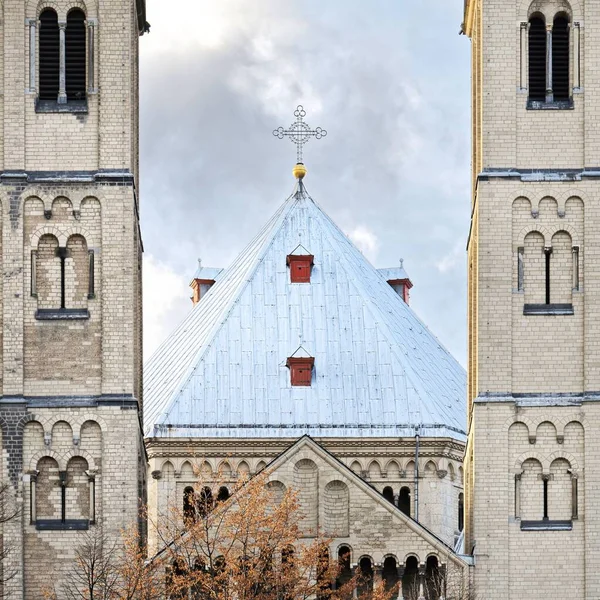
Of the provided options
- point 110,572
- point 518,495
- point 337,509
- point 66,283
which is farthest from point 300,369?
point 110,572

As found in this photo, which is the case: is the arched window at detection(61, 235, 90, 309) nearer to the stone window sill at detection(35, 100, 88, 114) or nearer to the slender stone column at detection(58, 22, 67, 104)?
the stone window sill at detection(35, 100, 88, 114)

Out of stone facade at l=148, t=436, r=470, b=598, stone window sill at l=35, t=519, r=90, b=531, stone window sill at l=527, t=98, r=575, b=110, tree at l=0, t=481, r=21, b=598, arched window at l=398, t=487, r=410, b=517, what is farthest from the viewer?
arched window at l=398, t=487, r=410, b=517

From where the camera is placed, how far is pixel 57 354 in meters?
89.1

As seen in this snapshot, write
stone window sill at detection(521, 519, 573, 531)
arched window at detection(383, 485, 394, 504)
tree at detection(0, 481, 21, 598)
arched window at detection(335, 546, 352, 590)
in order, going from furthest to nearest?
arched window at detection(383, 485, 394, 504) → arched window at detection(335, 546, 352, 590) → stone window sill at detection(521, 519, 573, 531) → tree at detection(0, 481, 21, 598)

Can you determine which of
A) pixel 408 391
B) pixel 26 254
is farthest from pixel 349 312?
pixel 26 254

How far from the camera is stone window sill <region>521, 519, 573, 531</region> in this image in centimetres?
8931

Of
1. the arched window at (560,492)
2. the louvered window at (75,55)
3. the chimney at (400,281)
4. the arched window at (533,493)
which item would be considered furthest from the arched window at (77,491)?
the chimney at (400,281)

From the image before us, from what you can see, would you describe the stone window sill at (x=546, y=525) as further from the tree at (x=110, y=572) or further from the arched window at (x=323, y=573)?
the tree at (x=110, y=572)

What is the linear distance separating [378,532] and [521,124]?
11.1 m

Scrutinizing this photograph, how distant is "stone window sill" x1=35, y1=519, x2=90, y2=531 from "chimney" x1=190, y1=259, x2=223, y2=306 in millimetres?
21325

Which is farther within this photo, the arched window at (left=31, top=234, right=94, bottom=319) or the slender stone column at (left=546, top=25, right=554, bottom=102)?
the slender stone column at (left=546, top=25, right=554, bottom=102)

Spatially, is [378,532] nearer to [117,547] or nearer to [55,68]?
[117,547]

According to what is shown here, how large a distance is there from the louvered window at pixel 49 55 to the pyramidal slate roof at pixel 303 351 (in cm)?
1432

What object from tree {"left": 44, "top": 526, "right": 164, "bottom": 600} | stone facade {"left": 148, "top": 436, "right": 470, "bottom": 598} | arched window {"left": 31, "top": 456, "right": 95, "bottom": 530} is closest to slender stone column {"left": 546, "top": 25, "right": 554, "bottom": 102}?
stone facade {"left": 148, "top": 436, "right": 470, "bottom": 598}
